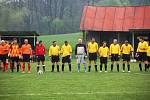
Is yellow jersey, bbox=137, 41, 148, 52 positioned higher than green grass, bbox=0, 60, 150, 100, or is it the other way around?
yellow jersey, bbox=137, 41, 148, 52

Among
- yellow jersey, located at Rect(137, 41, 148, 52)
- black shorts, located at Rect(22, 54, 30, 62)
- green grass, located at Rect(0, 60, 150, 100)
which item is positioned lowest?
green grass, located at Rect(0, 60, 150, 100)

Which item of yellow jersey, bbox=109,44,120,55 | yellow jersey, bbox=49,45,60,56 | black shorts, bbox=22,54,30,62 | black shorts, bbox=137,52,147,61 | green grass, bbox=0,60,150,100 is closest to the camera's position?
green grass, bbox=0,60,150,100

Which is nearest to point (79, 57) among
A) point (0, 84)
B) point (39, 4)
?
point (0, 84)

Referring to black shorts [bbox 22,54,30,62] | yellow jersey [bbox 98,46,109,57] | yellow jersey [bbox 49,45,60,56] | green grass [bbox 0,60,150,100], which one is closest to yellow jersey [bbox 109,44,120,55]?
yellow jersey [bbox 98,46,109,57]

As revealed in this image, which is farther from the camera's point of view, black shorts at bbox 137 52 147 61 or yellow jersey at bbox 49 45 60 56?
yellow jersey at bbox 49 45 60 56

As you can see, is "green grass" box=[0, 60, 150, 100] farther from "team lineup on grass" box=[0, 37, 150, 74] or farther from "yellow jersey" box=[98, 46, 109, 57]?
"yellow jersey" box=[98, 46, 109, 57]

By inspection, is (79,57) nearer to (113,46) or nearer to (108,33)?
(113,46)

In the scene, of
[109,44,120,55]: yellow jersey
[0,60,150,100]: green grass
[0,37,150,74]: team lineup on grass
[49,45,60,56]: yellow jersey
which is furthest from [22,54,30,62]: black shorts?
[0,60,150,100]: green grass

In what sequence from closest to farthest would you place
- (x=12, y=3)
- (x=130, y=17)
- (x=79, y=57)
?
(x=79, y=57) < (x=130, y=17) < (x=12, y=3)

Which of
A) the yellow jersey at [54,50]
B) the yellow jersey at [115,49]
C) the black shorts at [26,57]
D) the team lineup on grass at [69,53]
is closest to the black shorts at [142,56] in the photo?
Answer: the team lineup on grass at [69,53]

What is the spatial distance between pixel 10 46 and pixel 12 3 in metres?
66.5

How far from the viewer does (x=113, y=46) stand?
28109 millimetres

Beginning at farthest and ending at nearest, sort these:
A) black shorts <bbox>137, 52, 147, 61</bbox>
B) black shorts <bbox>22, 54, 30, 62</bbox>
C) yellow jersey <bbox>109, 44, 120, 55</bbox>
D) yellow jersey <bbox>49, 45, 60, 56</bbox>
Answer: yellow jersey <bbox>109, 44, 120, 55</bbox>, yellow jersey <bbox>49, 45, 60, 56</bbox>, black shorts <bbox>137, 52, 147, 61</bbox>, black shorts <bbox>22, 54, 30, 62</bbox>

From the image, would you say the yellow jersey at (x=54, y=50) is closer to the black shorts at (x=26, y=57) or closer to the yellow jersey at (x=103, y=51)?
the black shorts at (x=26, y=57)
